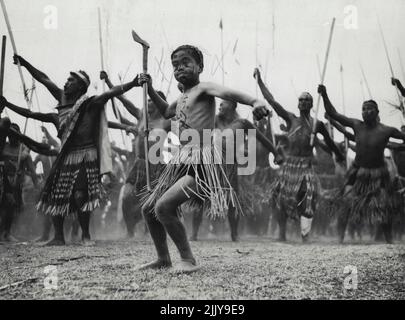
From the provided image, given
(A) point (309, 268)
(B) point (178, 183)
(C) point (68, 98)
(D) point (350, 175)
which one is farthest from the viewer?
(D) point (350, 175)

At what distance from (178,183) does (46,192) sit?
2567mm

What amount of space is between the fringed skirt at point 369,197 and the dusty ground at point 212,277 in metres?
2.15

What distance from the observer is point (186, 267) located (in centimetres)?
303

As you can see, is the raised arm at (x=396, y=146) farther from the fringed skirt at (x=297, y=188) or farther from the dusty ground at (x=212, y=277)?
the dusty ground at (x=212, y=277)

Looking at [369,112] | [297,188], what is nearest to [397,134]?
[369,112]

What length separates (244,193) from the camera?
6938mm

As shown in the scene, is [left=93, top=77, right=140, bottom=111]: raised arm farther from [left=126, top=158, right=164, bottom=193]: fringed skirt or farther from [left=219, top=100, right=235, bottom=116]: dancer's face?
[left=219, top=100, right=235, bottom=116]: dancer's face

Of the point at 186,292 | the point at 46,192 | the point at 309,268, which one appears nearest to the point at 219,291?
the point at 186,292

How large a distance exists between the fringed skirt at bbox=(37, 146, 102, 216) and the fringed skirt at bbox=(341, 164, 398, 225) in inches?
131

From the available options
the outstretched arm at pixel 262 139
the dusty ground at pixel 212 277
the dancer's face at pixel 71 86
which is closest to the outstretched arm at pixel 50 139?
the dancer's face at pixel 71 86

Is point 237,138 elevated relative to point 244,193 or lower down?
elevated

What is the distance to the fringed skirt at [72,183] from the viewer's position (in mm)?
5027

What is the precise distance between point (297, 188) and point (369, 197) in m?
0.92

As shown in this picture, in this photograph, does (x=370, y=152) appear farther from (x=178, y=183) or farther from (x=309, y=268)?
(x=178, y=183)
